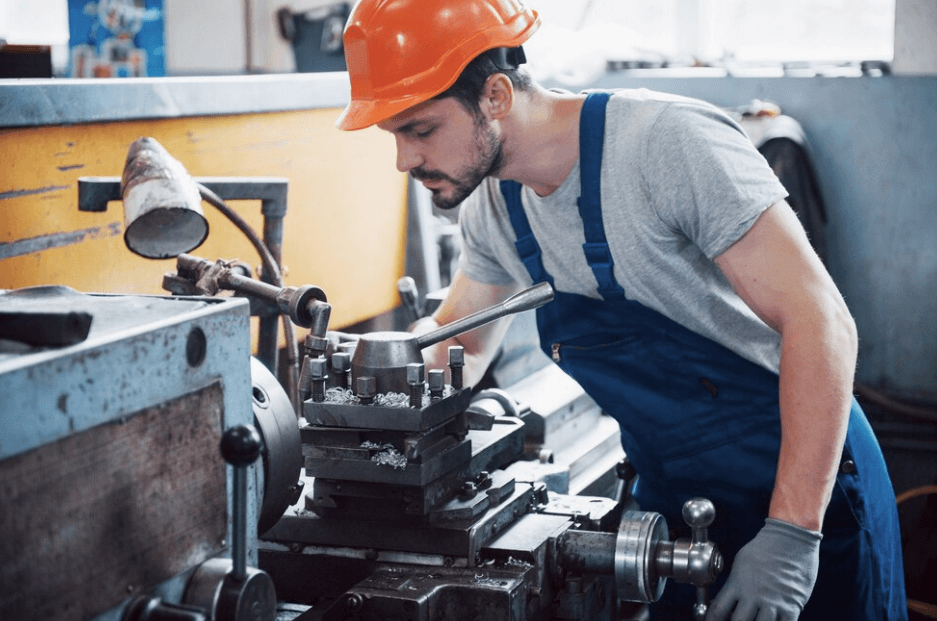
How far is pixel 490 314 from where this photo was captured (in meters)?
1.26

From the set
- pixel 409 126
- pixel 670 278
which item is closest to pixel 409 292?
pixel 409 126

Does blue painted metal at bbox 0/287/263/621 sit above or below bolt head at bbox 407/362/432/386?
above

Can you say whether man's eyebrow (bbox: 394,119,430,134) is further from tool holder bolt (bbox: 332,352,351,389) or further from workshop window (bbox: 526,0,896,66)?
workshop window (bbox: 526,0,896,66)

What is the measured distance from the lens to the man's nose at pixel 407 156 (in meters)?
1.45

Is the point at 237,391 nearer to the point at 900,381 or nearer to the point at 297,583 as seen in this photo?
the point at 297,583

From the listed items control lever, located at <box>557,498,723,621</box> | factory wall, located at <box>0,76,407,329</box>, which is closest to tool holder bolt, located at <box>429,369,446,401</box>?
control lever, located at <box>557,498,723,621</box>

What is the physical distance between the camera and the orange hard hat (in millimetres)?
1349

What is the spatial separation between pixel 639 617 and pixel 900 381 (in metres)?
1.90

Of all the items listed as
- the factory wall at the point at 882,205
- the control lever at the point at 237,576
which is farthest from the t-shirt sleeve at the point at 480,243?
the factory wall at the point at 882,205

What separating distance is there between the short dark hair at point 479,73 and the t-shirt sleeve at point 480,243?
22 cm

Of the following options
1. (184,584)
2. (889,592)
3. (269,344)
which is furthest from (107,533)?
(889,592)

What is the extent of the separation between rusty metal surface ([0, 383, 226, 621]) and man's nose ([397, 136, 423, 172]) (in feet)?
2.26

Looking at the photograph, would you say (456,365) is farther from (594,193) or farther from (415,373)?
(594,193)

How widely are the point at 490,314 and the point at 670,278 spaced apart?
0.29 meters
